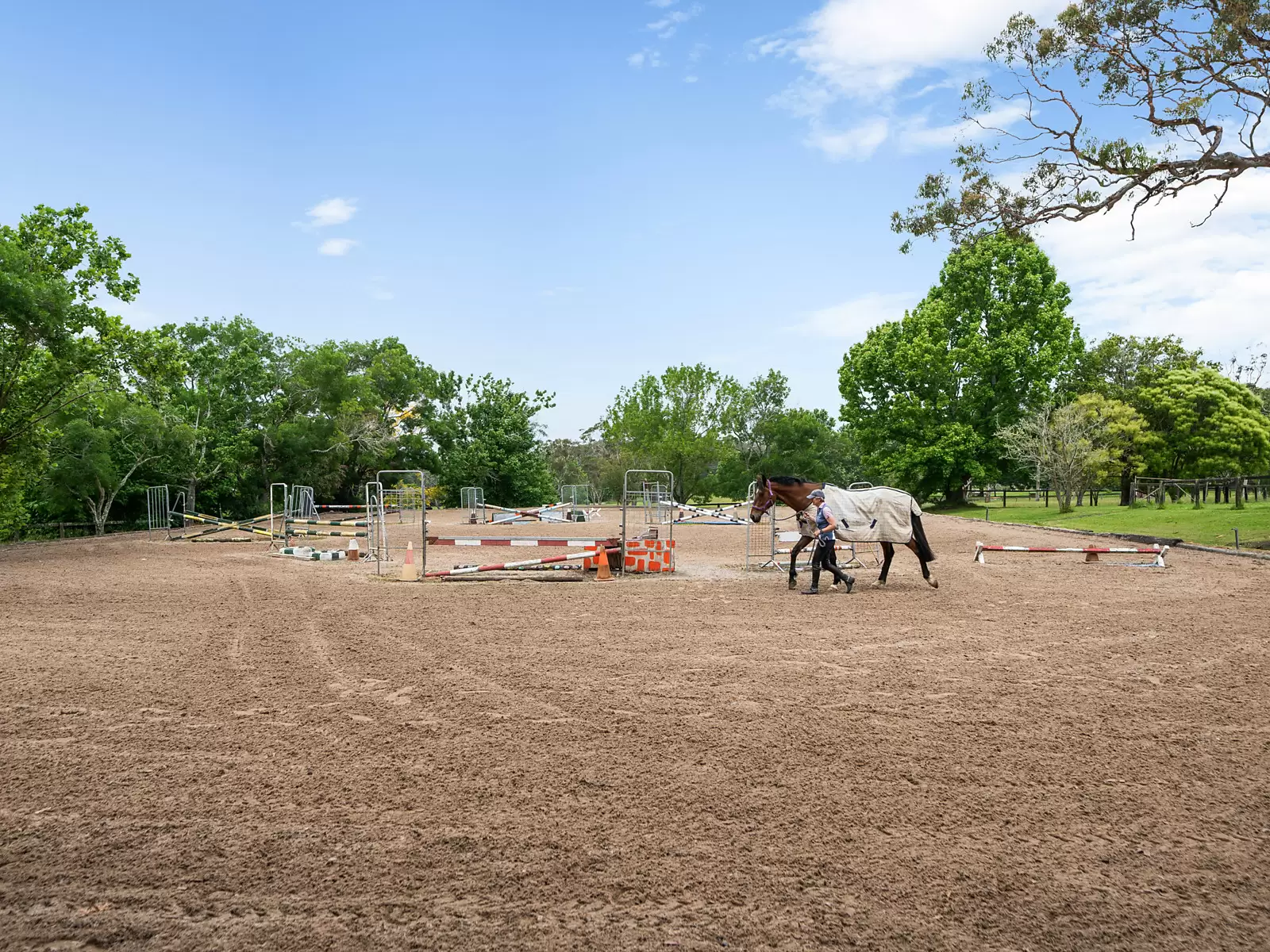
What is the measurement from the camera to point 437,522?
3694 centimetres

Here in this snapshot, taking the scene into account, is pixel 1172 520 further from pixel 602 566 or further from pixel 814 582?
pixel 602 566

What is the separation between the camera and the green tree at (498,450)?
53.6 metres

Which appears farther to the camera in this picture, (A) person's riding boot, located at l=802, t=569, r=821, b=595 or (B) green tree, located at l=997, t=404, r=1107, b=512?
(B) green tree, located at l=997, t=404, r=1107, b=512

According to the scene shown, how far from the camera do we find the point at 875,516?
41.3 feet

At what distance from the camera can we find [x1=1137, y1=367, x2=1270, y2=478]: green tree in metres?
39.4

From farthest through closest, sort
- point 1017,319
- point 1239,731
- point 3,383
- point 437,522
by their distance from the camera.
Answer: point 1017,319, point 437,522, point 3,383, point 1239,731

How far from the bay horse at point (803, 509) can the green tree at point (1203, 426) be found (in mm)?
33267

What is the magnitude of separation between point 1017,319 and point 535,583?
37.4m

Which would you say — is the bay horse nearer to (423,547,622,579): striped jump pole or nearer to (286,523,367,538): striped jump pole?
(423,547,622,579): striped jump pole

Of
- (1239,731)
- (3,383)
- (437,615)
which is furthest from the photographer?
(3,383)

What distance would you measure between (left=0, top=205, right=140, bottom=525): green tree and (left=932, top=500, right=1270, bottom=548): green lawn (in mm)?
28960

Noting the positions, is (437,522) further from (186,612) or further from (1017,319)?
(1017,319)

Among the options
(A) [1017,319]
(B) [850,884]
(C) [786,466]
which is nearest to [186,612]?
(B) [850,884]

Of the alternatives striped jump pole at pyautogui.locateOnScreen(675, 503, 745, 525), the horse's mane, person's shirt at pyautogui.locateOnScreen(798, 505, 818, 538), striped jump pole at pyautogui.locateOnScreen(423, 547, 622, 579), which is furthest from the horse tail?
striped jump pole at pyautogui.locateOnScreen(675, 503, 745, 525)
